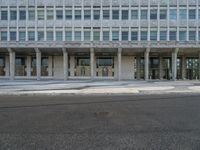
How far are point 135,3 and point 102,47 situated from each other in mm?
11183

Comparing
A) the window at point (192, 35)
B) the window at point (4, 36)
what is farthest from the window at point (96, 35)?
the window at point (192, 35)

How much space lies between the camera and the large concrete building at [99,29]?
1615 inches

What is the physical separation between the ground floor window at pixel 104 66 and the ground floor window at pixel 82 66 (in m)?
2.21

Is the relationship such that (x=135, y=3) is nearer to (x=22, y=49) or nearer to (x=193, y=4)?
(x=193, y=4)

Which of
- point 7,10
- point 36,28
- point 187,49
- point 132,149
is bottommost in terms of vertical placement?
point 132,149

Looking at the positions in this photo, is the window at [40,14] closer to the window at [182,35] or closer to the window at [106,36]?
the window at [106,36]

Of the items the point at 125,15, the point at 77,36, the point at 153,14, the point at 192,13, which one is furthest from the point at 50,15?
the point at 192,13

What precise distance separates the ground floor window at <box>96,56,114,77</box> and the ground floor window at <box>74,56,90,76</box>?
221 centimetres

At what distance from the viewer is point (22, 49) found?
4256 cm

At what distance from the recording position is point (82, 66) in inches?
1809

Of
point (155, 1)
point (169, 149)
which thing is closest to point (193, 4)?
point (155, 1)

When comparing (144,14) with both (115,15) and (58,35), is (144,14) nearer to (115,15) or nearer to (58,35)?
(115,15)

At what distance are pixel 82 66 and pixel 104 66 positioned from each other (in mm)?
4790

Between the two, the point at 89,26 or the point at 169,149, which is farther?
the point at 89,26
